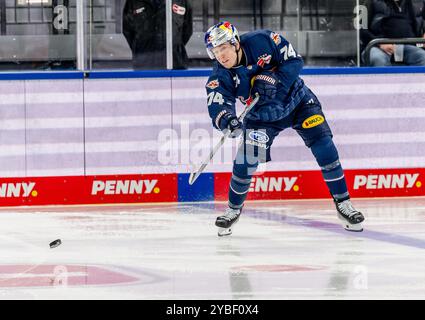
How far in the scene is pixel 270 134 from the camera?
24.1 ft

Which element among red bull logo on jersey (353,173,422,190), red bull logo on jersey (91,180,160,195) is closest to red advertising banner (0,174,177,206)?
red bull logo on jersey (91,180,160,195)

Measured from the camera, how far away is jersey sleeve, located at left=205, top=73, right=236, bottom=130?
23.0ft

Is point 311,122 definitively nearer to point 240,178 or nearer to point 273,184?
point 240,178

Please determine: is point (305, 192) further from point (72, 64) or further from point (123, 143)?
point (72, 64)

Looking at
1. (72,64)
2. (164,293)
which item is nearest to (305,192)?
(72,64)

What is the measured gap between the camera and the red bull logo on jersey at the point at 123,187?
9039 mm

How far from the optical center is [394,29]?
9.37 m

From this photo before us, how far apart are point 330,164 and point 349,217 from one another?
1.15 feet

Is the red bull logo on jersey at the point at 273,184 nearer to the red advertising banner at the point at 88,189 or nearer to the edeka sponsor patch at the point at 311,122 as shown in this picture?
the red advertising banner at the point at 88,189

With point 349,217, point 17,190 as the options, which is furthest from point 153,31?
point 349,217

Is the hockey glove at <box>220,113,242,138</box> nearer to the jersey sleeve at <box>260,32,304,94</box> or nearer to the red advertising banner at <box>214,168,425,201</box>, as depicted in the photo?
the jersey sleeve at <box>260,32,304,94</box>

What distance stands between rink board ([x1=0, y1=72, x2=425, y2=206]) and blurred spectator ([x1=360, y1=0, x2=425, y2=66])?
18 cm
